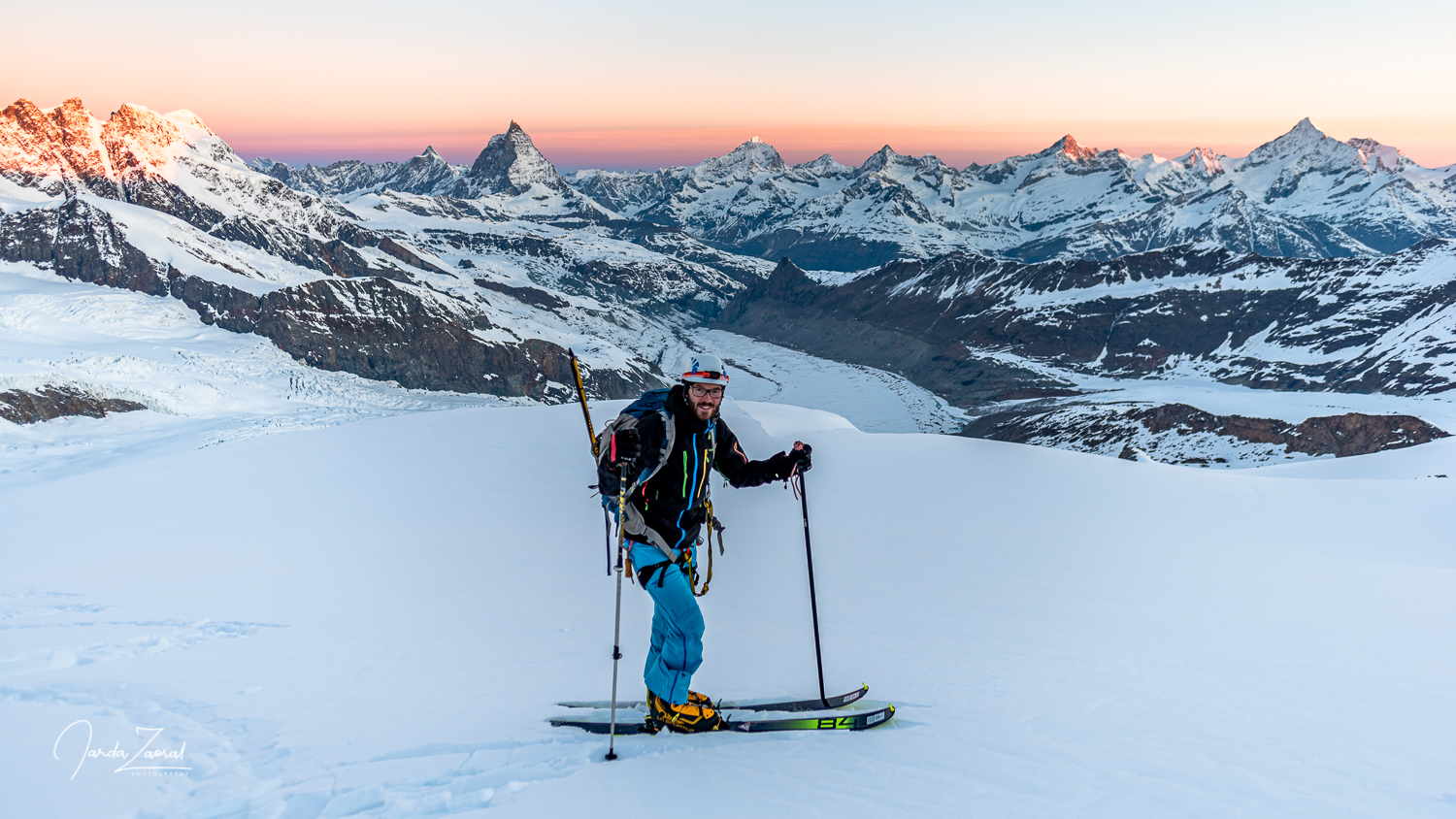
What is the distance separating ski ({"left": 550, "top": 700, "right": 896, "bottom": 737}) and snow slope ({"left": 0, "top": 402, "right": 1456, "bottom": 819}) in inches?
9.3

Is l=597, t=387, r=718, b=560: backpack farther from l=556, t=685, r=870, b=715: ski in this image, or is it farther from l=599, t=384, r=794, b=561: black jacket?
l=556, t=685, r=870, b=715: ski

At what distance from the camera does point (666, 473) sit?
6.74m

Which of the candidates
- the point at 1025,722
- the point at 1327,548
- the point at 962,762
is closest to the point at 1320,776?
the point at 1025,722

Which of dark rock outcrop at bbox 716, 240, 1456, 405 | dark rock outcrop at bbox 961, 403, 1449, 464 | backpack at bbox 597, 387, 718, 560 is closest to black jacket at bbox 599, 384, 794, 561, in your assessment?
backpack at bbox 597, 387, 718, 560

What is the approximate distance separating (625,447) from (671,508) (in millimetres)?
757

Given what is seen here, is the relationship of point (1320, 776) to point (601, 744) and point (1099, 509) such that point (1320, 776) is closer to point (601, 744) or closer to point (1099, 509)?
point (601, 744)

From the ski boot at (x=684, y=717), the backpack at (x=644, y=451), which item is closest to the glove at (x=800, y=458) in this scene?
the backpack at (x=644, y=451)

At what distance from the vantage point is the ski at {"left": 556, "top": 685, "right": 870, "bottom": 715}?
24.1ft

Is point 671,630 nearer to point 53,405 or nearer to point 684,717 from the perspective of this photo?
point 684,717

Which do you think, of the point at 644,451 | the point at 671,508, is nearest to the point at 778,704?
the point at 671,508

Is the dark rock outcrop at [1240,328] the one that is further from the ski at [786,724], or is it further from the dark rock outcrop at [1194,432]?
the ski at [786,724]

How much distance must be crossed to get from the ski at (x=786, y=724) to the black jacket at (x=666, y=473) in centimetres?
173

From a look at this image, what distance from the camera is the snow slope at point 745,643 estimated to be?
5473 millimetres

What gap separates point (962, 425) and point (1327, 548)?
12670 cm
